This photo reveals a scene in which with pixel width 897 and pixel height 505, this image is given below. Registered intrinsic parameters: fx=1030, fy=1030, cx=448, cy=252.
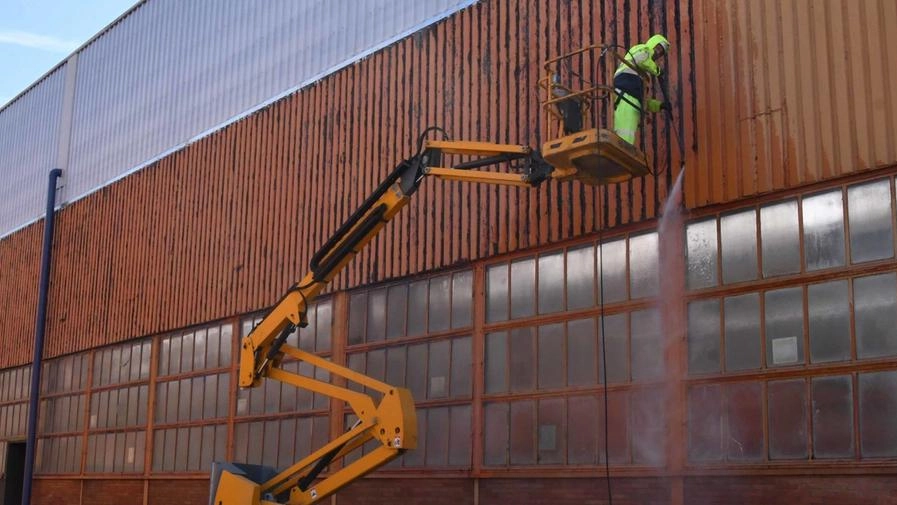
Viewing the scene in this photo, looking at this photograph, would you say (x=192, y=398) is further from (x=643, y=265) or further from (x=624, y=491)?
(x=643, y=265)

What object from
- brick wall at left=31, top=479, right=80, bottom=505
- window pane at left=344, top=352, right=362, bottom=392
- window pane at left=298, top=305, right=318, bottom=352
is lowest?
brick wall at left=31, top=479, right=80, bottom=505

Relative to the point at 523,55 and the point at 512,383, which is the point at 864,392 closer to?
the point at 512,383

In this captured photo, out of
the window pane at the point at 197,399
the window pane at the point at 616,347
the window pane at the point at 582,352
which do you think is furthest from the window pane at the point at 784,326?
the window pane at the point at 197,399

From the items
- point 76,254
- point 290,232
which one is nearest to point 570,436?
point 290,232

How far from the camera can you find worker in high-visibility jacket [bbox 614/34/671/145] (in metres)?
11.9

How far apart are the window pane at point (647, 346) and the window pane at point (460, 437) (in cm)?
339

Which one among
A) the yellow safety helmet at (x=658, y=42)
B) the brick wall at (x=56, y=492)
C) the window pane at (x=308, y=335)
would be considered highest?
the yellow safety helmet at (x=658, y=42)

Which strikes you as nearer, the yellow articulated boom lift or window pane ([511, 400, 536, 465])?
the yellow articulated boom lift

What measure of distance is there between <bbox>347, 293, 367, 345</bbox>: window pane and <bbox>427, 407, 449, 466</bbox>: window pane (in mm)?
2507

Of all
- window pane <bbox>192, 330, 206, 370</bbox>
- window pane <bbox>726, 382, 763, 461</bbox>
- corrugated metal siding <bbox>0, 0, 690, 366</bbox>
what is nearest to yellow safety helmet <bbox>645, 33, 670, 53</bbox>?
corrugated metal siding <bbox>0, 0, 690, 366</bbox>

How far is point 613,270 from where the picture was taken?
13969 mm

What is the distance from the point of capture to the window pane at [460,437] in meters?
15.8

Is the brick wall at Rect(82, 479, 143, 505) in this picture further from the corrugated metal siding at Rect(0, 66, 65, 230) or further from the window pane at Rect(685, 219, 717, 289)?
the window pane at Rect(685, 219, 717, 289)

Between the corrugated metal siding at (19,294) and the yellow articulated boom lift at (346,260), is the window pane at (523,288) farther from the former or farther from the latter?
the corrugated metal siding at (19,294)
